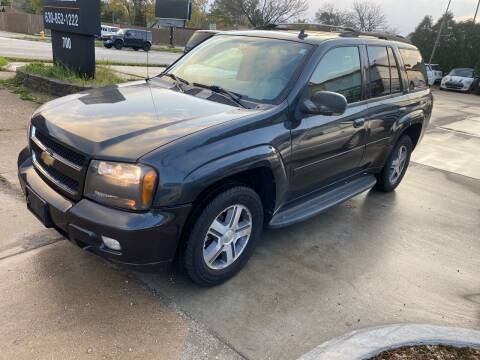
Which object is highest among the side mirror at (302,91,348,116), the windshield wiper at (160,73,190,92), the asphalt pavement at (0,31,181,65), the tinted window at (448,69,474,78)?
the side mirror at (302,91,348,116)

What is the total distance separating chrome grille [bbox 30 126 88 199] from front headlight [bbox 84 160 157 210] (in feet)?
0.39

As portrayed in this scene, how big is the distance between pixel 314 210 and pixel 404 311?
108 cm

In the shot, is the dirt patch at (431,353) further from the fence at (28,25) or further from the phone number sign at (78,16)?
the fence at (28,25)

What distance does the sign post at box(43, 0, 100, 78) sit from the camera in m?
7.99

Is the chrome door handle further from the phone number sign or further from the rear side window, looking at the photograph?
the phone number sign

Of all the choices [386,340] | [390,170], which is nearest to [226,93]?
[386,340]

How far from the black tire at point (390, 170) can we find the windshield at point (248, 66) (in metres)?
2.16

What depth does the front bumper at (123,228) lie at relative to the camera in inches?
98.2

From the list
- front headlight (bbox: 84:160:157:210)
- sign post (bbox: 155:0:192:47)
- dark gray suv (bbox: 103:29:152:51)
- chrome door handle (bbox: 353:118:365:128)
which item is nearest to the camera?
front headlight (bbox: 84:160:157:210)

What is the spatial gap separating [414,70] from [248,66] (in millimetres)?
2696

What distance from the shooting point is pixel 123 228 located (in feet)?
8.10

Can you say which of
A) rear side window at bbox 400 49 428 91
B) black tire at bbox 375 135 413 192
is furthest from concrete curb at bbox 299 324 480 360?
rear side window at bbox 400 49 428 91

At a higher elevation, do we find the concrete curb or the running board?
the running board

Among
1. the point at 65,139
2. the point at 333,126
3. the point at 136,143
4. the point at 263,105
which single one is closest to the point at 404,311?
the point at 333,126
